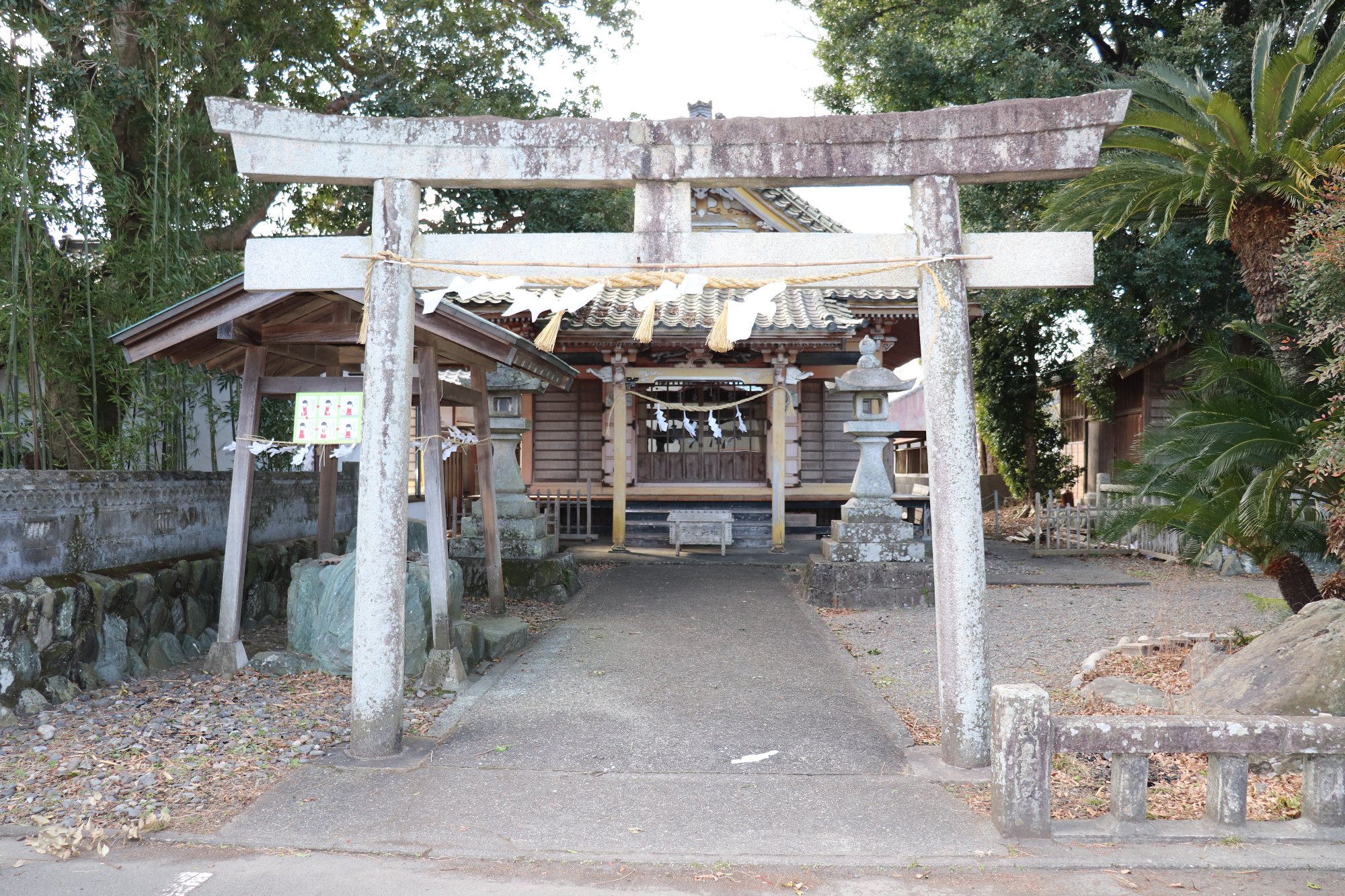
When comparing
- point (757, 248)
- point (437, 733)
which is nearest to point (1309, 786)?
point (757, 248)

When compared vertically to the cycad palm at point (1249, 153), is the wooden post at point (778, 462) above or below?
below

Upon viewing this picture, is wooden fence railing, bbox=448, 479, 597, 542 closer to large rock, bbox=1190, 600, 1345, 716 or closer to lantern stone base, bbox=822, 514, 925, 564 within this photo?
lantern stone base, bbox=822, 514, 925, 564

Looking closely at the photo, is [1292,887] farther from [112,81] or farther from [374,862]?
[112,81]

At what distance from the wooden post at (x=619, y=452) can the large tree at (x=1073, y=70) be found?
242 inches

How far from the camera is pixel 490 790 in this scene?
438 centimetres

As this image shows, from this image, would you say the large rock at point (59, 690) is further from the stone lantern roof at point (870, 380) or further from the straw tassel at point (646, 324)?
the stone lantern roof at point (870, 380)

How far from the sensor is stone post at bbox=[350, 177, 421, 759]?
4781mm

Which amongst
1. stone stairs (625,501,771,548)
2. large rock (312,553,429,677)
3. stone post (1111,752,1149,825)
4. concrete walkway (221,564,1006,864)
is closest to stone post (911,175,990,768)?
concrete walkway (221,564,1006,864)

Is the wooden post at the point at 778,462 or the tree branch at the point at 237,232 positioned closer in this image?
the tree branch at the point at 237,232

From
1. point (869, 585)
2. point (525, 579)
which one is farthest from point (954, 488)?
point (525, 579)

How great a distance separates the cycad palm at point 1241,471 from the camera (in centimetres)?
610

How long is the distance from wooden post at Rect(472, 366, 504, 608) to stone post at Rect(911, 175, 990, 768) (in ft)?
15.2

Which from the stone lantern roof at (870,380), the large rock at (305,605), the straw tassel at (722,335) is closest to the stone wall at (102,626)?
the large rock at (305,605)

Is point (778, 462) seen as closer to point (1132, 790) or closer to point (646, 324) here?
point (646, 324)
